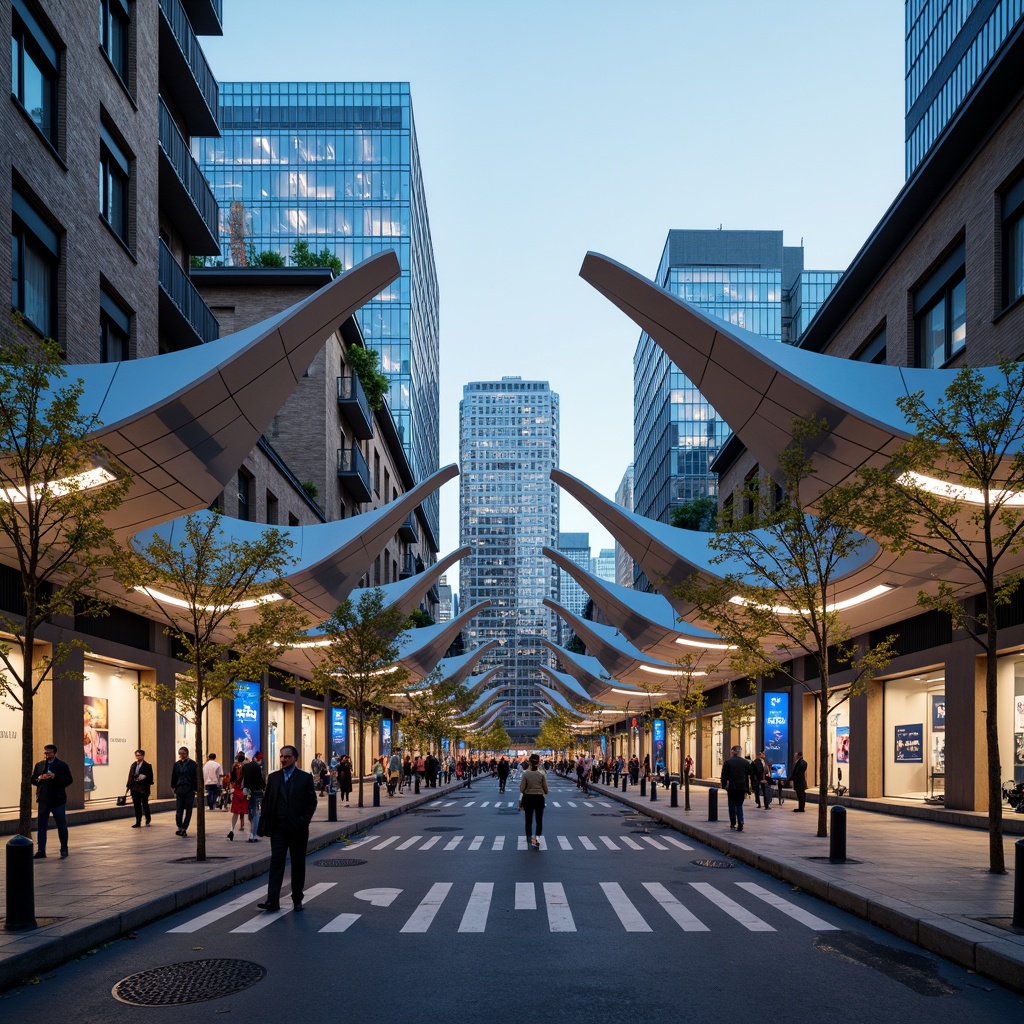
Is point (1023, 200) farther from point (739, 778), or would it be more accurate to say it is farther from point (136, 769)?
point (136, 769)

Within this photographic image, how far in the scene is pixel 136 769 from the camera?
22.1 meters

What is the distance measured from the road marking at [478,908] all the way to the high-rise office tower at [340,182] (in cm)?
8490

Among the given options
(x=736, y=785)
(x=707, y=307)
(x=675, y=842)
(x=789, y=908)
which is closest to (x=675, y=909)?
(x=789, y=908)

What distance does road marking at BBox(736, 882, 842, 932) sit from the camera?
10.5 metres

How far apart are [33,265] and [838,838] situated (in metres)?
16.2

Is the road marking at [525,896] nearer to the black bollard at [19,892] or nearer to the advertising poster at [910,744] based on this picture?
the black bollard at [19,892]

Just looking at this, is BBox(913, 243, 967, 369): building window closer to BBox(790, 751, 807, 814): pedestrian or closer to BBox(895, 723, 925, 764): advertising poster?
BBox(895, 723, 925, 764): advertising poster

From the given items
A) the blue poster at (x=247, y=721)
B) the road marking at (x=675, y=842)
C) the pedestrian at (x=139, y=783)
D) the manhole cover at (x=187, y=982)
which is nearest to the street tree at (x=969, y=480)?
the road marking at (x=675, y=842)

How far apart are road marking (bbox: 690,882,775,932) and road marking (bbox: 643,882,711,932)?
436 millimetres

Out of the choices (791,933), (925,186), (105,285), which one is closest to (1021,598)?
(925,186)

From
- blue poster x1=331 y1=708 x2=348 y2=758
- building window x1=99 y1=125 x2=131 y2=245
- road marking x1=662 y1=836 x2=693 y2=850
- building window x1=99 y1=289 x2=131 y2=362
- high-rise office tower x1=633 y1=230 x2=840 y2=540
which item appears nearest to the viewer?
road marking x1=662 y1=836 x2=693 y2=850

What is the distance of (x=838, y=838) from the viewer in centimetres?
1473

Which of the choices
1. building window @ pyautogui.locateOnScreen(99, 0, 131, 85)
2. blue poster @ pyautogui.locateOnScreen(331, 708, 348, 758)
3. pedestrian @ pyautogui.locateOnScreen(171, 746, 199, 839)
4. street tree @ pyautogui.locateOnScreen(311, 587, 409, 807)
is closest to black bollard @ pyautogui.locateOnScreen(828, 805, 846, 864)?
pedestrian @ pyautogui.locateOnScreen(171, 746, 199, 839)

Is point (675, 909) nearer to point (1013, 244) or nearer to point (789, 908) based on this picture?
point (789, 908)
